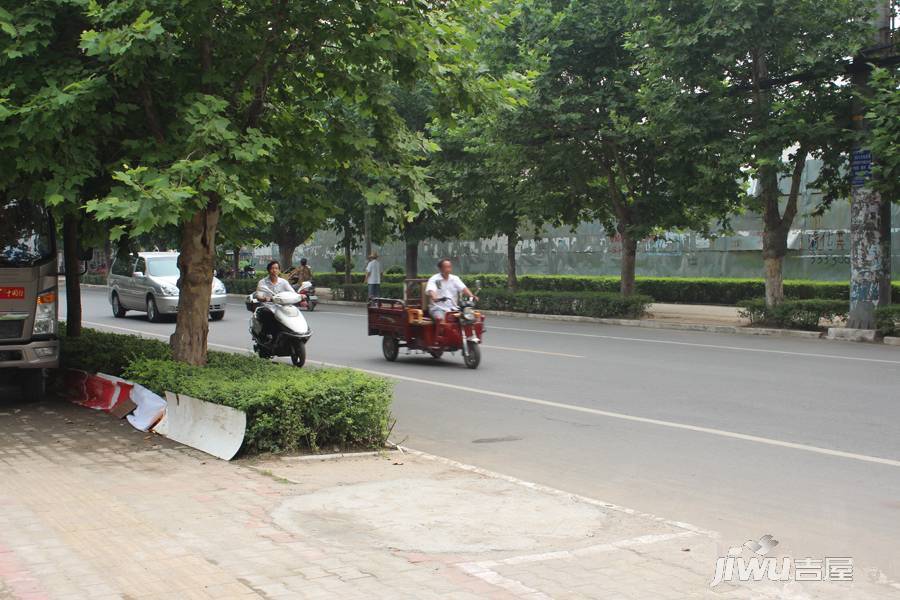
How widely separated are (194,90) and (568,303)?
18182mm

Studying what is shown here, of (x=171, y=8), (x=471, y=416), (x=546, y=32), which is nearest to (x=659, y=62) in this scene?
(x=546, y=32)

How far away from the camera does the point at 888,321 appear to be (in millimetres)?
20062

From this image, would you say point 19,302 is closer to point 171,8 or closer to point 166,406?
point 166,406

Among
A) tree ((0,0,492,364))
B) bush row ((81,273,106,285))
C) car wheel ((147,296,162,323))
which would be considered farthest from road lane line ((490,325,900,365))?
bush row ((81,273,106,285))

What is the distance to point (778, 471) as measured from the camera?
7918 mm

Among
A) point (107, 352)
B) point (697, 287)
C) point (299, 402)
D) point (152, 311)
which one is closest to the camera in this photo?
point (299, 402)


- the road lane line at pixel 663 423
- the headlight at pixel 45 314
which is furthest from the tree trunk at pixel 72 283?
the road lane line at pixel 663 423

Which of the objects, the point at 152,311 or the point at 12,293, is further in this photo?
the point at 152,311

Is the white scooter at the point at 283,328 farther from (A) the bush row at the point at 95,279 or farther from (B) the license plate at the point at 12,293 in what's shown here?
(A) the bush row at the point at 95,279

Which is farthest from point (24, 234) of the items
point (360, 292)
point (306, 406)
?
point (360, 292)

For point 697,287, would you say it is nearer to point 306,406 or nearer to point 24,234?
point 24,234

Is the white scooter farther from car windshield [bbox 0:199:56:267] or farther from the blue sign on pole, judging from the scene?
the blue sign on pole

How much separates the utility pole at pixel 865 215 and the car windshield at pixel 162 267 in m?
16.9

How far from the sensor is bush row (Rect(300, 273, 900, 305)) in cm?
3152
